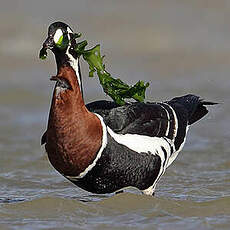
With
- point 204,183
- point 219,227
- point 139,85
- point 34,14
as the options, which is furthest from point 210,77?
point 219,227

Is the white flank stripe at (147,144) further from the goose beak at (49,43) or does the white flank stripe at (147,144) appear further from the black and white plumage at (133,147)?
the goose beak at (49,43)

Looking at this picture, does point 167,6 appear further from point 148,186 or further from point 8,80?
point 148,186

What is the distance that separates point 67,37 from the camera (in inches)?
256

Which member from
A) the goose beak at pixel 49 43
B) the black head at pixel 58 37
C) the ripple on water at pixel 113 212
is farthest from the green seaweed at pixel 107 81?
the ripple on water at pixel 113 212

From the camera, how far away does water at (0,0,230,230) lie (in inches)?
266

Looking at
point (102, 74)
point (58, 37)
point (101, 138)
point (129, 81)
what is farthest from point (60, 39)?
point (129, 81)

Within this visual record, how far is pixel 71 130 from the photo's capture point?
6582 mm

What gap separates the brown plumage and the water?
0.42 m

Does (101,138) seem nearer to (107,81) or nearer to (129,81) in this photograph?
(107,81)

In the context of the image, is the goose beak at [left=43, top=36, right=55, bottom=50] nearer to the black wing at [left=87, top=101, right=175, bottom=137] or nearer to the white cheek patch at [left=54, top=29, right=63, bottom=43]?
the white cheek patch at [left=54, top=29, right=63, bottom=43]

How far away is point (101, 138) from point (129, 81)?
235 inches

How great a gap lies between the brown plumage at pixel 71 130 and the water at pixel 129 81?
1.38ft

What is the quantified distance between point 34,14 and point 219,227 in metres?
9.01

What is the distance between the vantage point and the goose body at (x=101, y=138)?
6598mm
